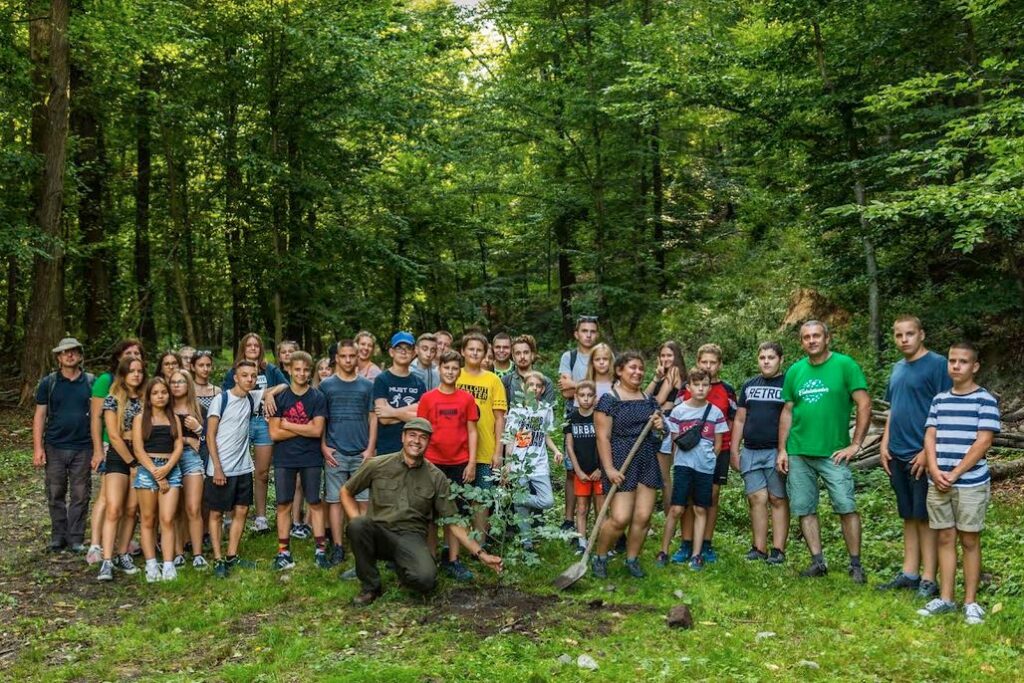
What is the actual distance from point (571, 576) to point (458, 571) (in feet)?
3.17

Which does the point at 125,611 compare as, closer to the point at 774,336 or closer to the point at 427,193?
the point at 774,336

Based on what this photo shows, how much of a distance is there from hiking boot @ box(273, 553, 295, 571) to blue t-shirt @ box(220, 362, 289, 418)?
1.40m

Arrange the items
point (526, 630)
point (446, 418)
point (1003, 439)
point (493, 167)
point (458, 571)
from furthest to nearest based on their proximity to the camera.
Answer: point (493, 167) < point (1003, 439) < point (446, 418) < point (458, 571) < point (526, 630)

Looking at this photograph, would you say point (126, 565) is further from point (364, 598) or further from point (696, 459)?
point (696, 459)

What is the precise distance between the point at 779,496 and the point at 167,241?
15.3 meters

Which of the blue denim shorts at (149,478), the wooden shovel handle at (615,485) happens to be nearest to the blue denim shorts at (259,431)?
the blue denim shorts at (149,478)

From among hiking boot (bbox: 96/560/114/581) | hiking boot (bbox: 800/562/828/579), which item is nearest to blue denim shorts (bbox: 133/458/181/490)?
hiking boot (bbox: 96/560/114/581)

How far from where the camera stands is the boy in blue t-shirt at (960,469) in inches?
213

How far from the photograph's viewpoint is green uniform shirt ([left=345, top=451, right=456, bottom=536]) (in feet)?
20.4

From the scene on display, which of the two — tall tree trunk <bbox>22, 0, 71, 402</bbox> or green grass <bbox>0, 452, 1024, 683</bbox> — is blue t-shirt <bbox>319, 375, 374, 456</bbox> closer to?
green grass <bbox>0, 452, 1024, 683</bbox>

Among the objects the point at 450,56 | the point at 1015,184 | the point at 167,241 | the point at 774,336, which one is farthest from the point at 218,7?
the point at 1015,184

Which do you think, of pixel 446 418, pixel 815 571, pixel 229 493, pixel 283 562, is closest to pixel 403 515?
pixel 446 418

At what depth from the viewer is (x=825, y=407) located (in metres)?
6.40

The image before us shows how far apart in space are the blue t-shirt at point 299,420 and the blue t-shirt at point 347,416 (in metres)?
0.12
